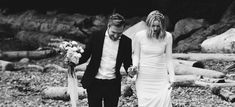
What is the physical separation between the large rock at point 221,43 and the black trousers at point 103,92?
34.6 ft

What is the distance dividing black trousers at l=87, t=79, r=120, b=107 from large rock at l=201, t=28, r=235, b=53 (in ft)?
34.6

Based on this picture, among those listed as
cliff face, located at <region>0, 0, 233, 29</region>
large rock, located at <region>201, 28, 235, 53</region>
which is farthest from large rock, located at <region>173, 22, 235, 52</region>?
cliff face, located at <region>0, 0, 233, 29</region>

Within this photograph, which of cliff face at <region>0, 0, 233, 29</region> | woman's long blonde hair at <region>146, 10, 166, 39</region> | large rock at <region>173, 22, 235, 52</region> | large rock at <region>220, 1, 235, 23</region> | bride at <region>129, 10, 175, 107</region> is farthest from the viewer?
cliff face at <region>0, 0, 233, 29</region>

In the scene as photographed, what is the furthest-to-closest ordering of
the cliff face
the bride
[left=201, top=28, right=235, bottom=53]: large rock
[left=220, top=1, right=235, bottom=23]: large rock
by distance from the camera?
the cliff face → [left=220, top=1, right=235, bottom=23]: large rock → [left=201, top=28, right=235, bottom=53]: large rock → the bride

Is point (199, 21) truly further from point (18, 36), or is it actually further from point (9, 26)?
point (9, 26)

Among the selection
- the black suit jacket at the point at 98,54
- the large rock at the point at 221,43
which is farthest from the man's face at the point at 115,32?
the large rock at the point at 221,43

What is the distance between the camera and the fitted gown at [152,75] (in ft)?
19.4

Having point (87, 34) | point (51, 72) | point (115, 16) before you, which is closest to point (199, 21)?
point (87, 34)

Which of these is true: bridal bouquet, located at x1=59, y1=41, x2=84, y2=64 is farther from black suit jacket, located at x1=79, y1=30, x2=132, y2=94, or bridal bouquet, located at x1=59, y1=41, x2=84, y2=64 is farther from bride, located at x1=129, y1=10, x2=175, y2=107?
bride, located at x1=129, y1=10, x2=175, y2=107

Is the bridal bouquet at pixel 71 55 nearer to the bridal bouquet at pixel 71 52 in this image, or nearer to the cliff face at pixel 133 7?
the bridal bouquet at pixel 71 52

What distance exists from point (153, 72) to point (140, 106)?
487mm

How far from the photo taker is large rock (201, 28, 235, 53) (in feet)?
51.9

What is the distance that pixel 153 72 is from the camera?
599cm

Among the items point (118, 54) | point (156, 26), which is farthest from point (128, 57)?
point (156, 26)
